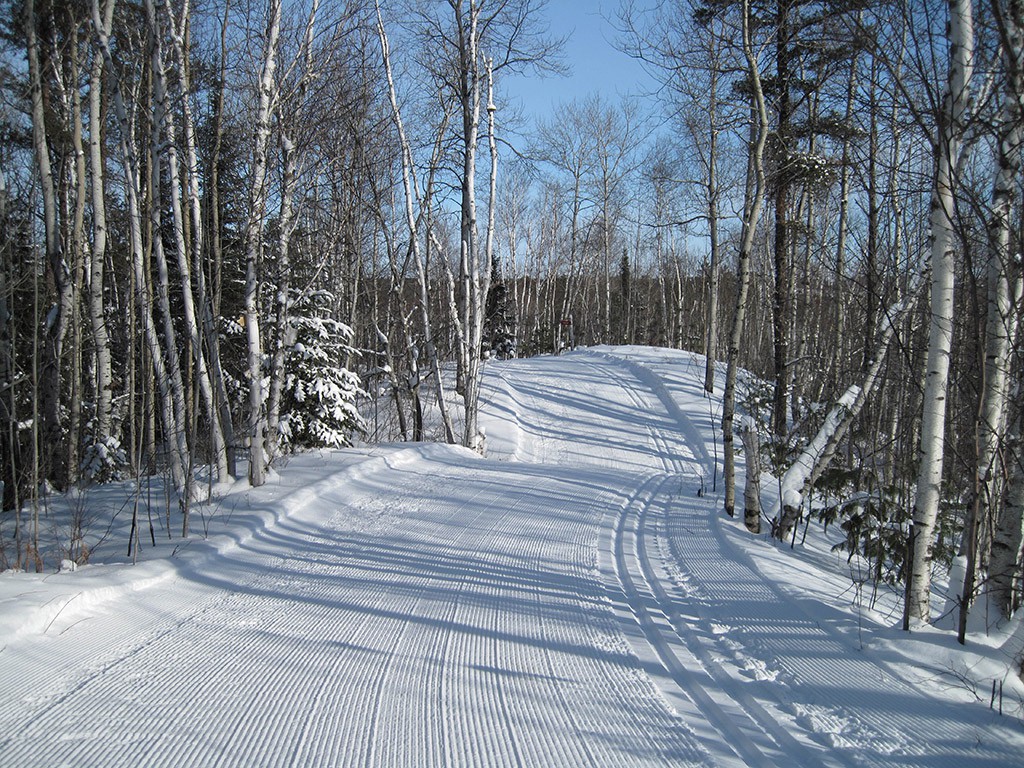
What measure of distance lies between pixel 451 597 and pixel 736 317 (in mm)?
4871

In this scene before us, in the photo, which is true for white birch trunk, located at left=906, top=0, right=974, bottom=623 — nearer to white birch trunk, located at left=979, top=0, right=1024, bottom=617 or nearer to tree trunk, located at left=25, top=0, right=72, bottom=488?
white birch trunk, located at left=979, top=0, right=1024, bottom=617

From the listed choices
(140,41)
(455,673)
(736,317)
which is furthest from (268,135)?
(455,673)

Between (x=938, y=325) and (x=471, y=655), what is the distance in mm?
3600

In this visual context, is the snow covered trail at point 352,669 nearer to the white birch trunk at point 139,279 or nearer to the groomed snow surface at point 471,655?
the groomed snow surface at point 471,655

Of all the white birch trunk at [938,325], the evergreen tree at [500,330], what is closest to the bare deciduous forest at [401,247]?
the white birch trunk at [938,325]

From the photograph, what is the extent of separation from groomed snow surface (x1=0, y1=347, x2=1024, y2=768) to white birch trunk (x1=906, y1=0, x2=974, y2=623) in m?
0.50

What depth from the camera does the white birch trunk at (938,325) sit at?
3814mm

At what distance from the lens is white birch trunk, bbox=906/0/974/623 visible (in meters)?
3.81

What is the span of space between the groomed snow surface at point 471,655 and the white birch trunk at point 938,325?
50cm

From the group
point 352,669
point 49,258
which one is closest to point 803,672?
point 352,669

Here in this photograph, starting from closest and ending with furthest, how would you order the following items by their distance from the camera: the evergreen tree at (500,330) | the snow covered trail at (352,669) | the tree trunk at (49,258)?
the snow covered trail at (352,669) < the tree trunk at (49,258) < the evergreen tree at (500,330)

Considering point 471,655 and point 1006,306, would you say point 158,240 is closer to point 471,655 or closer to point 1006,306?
point 471,655

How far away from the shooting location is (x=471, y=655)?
3.70 m

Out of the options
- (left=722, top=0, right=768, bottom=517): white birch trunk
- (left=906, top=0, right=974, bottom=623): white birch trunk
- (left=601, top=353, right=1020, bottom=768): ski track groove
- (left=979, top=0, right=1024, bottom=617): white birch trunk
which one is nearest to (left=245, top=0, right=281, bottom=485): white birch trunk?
(left=601, top=353, right=1020, bottom=768): ski track groove
